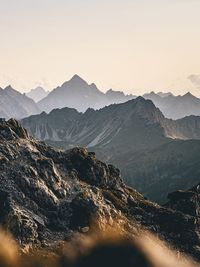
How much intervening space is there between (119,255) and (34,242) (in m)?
31.6

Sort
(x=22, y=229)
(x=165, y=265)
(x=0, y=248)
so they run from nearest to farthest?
(x=0, y=248), (x=22, y=229), (x=165, y=265)

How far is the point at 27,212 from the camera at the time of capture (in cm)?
19688

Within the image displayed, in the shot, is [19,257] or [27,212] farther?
[27,212]

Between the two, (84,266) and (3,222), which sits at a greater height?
(3,222)

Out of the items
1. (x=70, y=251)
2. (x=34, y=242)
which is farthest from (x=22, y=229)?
(x=70, y=251)

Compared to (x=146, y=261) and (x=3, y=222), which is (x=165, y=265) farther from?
(x=3, y=222)

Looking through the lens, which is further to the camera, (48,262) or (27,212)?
(27,212)

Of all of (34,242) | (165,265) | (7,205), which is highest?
(7,205)

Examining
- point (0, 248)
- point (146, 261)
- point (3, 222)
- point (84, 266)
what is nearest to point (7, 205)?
point (3, 222)

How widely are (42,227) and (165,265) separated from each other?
4737 centimetres

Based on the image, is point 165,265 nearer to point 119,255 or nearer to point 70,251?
→ point 119,255

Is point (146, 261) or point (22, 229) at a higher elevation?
point (22, 229)

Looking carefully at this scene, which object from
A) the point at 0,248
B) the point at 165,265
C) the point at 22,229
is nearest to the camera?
the point at 0,248

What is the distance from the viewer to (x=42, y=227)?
196 meters
